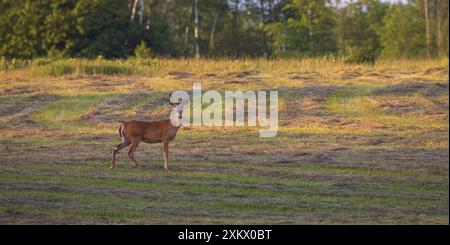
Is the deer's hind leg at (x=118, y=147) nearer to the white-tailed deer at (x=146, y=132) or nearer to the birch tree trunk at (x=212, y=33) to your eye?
the white-tailed deer at (x=146, y=132)

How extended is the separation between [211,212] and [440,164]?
6.08m

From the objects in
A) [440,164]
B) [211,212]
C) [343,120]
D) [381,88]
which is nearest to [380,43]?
[381,88]

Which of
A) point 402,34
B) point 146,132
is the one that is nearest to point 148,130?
point 146,132

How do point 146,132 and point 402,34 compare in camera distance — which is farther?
point 402,34

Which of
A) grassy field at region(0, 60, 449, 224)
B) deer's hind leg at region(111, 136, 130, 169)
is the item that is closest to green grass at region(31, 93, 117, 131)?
grassy field at region(0, 60, 449, 224)

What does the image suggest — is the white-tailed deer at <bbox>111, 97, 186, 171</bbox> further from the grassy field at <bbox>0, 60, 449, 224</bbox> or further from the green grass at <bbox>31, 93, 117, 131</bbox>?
the green grass at <bbox>31, 93, 117, 131</bbox>

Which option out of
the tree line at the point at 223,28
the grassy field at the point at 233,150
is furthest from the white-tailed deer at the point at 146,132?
the tree line at the point at 223,28

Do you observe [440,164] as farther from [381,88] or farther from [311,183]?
[381,88]

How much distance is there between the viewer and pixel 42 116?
26375 millimetres

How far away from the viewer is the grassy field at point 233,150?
14.3 metres

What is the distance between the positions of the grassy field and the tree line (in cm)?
1007

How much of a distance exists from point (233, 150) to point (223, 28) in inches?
1779

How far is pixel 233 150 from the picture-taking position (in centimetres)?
2044

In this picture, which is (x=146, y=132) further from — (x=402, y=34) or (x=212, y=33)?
(x=212, y=33)
